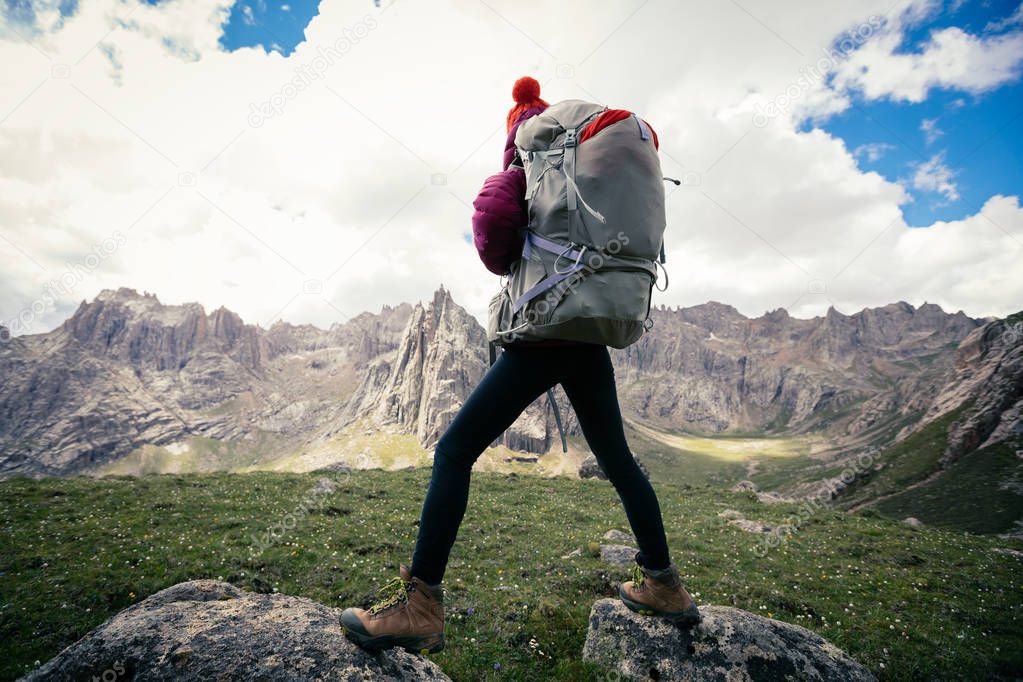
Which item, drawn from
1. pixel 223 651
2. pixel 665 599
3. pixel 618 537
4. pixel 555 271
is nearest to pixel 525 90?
pixel 555 271

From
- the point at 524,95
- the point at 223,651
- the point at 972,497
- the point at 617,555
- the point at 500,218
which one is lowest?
the point at 617,555

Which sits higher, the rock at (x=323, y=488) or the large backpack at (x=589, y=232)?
the large backpack at (x=589, y=232)

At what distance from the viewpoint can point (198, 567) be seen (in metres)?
10.5

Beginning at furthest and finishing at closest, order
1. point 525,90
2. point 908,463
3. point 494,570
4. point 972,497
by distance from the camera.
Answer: point 908,463
point 972,497
point 494,570
point 525,90

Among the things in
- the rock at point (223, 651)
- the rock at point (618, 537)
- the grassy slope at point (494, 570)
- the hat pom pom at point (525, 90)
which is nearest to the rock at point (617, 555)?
the grassy slope at point (494, 570)

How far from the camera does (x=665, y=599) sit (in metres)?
5.35

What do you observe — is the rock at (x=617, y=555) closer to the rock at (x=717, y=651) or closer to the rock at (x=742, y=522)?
the rock at (x=717, y=651)

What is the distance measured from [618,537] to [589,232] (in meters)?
15.2

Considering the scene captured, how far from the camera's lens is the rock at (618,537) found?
1586cm

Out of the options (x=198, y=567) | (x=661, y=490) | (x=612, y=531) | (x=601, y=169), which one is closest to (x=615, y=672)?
(x=601, y=169)

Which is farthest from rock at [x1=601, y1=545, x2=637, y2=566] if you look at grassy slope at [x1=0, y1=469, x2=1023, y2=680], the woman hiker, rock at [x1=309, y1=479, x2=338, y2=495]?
rock at [x1=309, y1=479, x2=338, y2=495]

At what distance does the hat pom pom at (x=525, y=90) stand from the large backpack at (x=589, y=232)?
3.36 feet

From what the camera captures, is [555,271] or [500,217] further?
[500,217]

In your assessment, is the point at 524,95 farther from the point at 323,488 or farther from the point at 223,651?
the point at 323,488
